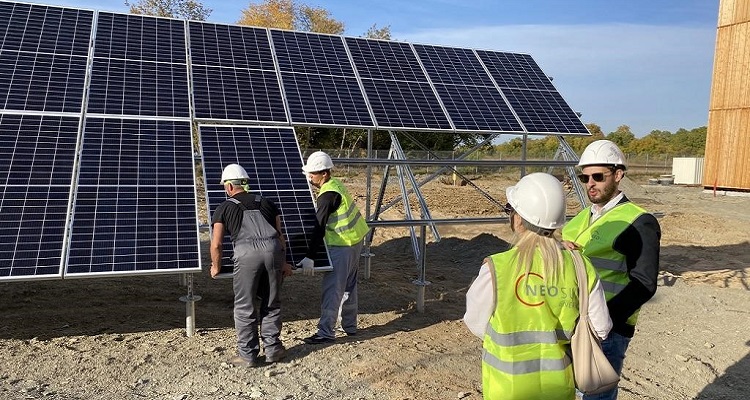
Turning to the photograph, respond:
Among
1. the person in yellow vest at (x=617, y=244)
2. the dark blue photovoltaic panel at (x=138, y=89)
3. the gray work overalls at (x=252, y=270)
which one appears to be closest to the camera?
the person in yellow vest at (x=617, y=244)

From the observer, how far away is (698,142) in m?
68.8

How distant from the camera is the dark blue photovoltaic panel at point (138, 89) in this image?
720 centimetres

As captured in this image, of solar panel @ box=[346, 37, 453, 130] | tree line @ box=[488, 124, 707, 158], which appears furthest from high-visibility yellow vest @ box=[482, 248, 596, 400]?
tree line @ box=[488, 124, 707, 158]

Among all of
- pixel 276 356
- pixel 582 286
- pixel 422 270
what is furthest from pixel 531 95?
pixel 582 286

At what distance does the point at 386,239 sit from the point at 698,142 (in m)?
67.8

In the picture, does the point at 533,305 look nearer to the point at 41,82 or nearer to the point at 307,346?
the point at 307,346

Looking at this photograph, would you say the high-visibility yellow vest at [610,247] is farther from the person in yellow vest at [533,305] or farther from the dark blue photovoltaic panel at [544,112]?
the dark blue photovoltaic panel at [544,112]

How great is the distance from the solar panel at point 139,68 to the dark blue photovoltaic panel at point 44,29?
0.23 meters

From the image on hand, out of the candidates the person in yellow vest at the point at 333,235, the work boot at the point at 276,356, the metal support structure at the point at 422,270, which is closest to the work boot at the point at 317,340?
the person in yellow vest at the point at 333,235

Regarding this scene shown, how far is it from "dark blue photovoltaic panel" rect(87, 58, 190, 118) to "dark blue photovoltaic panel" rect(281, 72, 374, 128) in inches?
59.9

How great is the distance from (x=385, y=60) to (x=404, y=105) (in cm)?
153

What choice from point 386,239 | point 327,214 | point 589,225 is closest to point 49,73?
point 327,214

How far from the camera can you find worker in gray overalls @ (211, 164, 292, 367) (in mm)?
5477

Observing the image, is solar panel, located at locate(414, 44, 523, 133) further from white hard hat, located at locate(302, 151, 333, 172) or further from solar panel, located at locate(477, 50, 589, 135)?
white hard hat, located at locate(302, 151, 333, 172)
